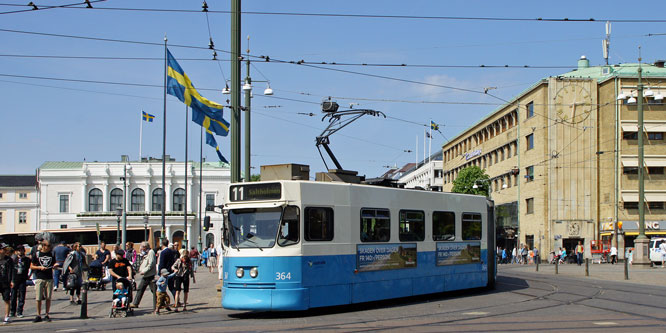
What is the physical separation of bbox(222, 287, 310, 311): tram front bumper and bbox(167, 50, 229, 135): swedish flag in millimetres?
9357

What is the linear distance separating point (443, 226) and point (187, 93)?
919 centimetres

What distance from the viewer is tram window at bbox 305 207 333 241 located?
14.3 meters

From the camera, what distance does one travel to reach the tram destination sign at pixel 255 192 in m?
14.2

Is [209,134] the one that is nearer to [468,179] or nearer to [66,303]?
[66,303]

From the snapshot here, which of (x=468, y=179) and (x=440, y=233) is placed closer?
(x=440, y=233)

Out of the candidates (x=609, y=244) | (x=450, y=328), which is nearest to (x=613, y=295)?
(x=450, y=328)

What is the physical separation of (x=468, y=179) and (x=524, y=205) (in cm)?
769

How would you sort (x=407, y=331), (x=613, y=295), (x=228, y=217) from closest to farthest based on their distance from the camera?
(x=407, y=331), (x=228, y=217), (x=613, y=295)

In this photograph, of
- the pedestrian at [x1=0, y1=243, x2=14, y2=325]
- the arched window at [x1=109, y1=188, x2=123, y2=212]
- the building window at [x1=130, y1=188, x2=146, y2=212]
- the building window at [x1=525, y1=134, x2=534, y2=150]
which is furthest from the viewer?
the building window at [x1=130, y1=188, x2=146, y2=212]

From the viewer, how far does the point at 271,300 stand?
13.9 metres

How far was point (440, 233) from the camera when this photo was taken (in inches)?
721

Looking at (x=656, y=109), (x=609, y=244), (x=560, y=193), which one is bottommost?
(x=609, y=244)

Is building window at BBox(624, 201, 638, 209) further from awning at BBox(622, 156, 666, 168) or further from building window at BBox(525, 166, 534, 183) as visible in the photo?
building window at BBox(525, 166, 534, 183)

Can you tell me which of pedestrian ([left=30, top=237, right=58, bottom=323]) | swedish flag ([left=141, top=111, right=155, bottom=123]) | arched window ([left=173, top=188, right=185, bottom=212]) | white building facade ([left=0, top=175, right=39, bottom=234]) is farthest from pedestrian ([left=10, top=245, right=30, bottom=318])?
white building facade ([left=0, top=175, right=39, bottom=234])
